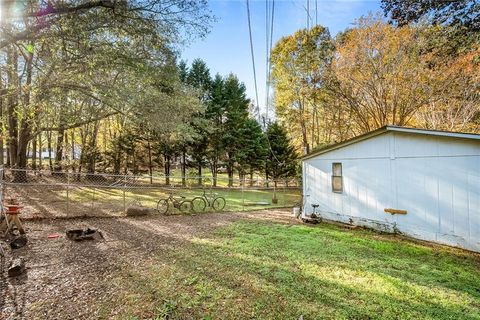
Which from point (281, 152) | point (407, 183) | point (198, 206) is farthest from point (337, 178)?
point (281, 152)

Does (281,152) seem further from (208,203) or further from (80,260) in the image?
(80,260)

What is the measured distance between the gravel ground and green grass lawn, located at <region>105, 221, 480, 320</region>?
0.42 metres

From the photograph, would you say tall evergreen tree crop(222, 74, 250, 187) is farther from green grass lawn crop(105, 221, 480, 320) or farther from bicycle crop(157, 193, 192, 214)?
green grass lawn crop(105, 221, 480, 320)

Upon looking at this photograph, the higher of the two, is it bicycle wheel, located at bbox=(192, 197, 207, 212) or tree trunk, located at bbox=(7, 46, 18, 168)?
tree trunk, located at bbox=(7, 46, 18, 168)

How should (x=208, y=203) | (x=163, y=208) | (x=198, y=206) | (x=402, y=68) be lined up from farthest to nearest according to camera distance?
(x=402, y=68) → (x=198, y=206) → (x=208, y=203) → (x=163, y=208)

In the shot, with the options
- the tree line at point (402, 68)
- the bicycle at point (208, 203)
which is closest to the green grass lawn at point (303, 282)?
the bicycle at point (208, 203)

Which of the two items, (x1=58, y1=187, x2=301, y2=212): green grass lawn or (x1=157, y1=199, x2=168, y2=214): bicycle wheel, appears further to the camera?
(x1=58, y1=187, x2=301, y2=212): green grass lawn

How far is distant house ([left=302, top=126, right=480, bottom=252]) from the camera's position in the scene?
574cm

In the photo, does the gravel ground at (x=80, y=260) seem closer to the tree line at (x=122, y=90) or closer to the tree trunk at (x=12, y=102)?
the tree line at (x=122, y=90)

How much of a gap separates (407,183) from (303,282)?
185 inches

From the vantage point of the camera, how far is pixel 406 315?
3084mm

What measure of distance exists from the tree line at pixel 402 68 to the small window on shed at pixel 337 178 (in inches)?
106

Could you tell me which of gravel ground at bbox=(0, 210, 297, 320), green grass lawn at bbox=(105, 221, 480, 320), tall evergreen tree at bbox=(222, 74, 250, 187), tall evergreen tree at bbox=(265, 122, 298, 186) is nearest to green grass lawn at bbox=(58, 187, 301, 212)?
gravel ground at bbox=(0, 210, 297, 320)

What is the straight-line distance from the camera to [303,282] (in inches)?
155
